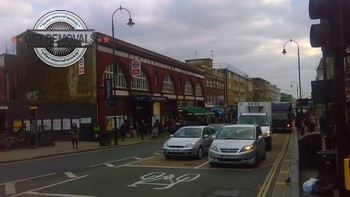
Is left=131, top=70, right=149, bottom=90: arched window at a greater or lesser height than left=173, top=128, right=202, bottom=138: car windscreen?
greater

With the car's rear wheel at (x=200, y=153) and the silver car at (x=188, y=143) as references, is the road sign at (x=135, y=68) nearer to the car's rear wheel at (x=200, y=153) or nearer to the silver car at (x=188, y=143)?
the silver car at (x=188, y=143)

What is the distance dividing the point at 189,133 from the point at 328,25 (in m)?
14.3

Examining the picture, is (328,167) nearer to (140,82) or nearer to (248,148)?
(248,148)

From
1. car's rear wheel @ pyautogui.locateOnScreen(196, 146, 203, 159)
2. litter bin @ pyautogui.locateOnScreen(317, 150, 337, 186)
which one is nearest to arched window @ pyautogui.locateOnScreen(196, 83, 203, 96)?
car's rear wheel @ pyautogui.locateOnScreen(196, 146, 203, 159)

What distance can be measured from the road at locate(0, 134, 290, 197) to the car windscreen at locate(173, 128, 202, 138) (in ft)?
5.62

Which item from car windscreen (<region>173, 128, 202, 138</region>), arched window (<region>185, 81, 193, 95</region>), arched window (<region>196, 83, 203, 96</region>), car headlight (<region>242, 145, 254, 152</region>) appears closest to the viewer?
car headlight (<region>242, 145, 254, 152</region>)

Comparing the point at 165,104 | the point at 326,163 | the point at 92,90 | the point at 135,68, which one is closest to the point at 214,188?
the point at 326,163

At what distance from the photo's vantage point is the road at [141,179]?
10.8 metres

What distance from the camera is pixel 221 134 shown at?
16672 millimetres

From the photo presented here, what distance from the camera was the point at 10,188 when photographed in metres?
11.6

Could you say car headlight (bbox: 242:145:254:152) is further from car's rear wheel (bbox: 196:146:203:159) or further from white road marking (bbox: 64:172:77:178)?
white road marking (bbox: 64:172:77:178)

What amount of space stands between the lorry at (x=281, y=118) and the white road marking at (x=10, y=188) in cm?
3535

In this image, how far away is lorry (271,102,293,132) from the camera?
44.9 metres

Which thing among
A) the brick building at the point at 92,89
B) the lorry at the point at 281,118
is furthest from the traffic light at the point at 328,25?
the lorry at the point at 281,118
